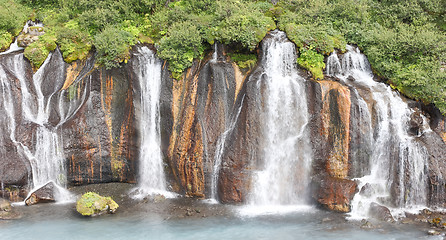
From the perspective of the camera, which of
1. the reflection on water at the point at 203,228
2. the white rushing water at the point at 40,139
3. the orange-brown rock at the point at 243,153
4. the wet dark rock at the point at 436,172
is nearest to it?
the reflection on water at the point at 203,228

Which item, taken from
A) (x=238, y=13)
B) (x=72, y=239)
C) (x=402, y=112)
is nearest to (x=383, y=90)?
(x=402, y=112)

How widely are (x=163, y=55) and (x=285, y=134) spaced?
21.6ft

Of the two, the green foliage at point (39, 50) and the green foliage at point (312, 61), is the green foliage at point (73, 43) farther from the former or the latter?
the green foliage at point (312, 61)

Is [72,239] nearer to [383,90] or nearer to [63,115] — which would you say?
[63,115]

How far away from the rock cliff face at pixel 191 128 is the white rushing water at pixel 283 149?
296mm

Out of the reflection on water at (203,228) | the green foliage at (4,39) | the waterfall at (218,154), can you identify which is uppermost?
the green foliage at (4,39)

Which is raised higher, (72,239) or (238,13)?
(238,13)

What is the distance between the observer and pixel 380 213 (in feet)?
44.3

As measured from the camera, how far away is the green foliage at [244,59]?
54.6 ft

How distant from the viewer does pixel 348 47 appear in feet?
59.2

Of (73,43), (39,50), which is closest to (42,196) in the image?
(39,50)

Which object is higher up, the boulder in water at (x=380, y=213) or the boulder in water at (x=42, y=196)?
the boulder in water at (x=42, y=196)

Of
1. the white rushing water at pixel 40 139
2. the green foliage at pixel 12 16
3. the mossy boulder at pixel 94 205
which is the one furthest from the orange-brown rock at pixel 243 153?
the green foliage at pixel 12 16

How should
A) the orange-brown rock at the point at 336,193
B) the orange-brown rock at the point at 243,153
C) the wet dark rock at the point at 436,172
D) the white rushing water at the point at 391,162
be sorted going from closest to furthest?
the orange-brown rock at the point at 336,193 < the wet dark rock at the point at 436,172 < the white rushing water at the point at 391,162 < the orange-brown rock at the point at 243,153
